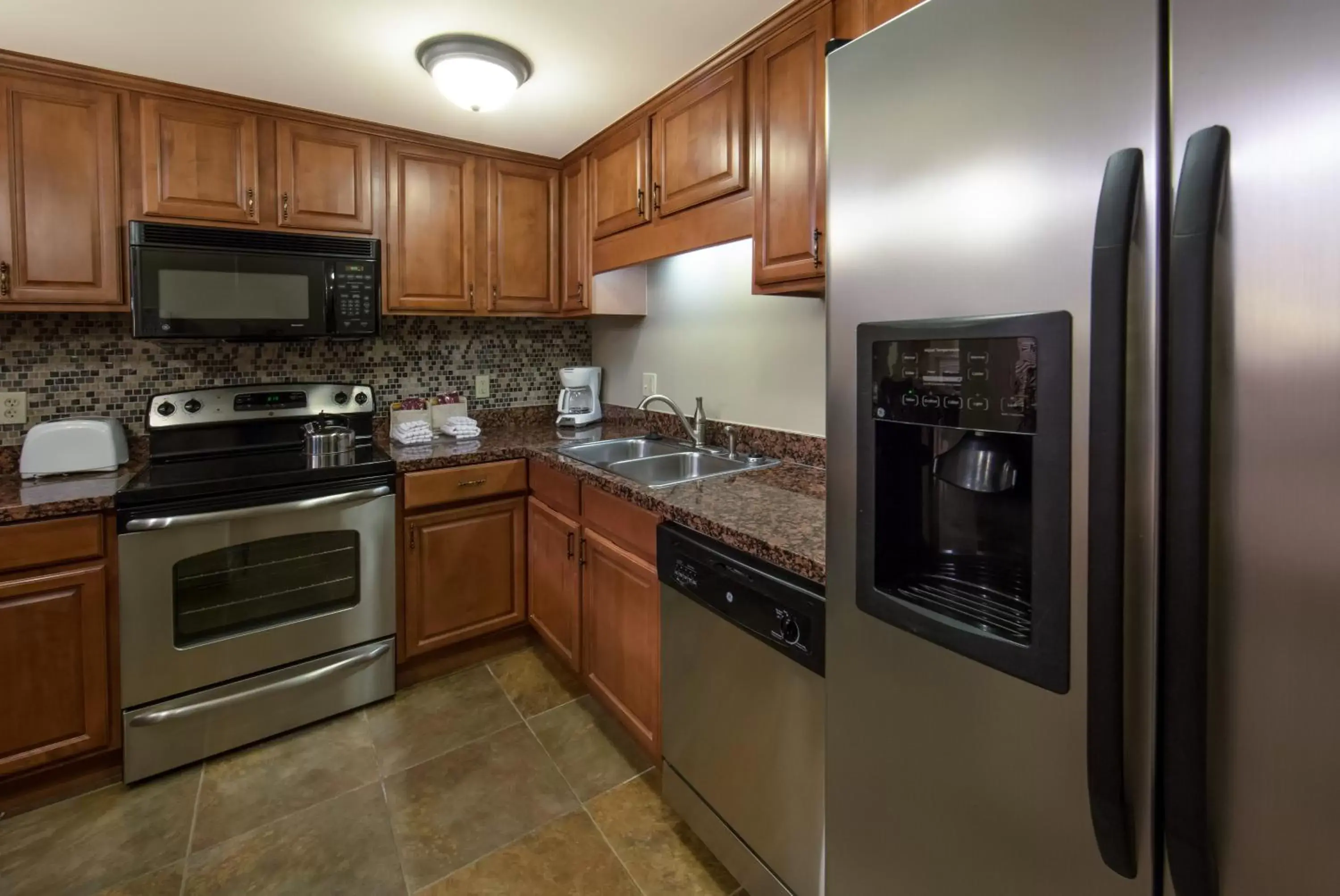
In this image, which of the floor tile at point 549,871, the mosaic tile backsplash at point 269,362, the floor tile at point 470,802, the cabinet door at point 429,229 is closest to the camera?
the floor tile at point 549,871

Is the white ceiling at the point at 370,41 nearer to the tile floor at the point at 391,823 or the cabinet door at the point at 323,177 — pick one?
the cabinet door at the point at 323,177

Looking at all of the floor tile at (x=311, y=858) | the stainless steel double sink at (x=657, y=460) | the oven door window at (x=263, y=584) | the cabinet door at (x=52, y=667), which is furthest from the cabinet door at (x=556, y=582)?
the cabinet door at (x=52, y=667)

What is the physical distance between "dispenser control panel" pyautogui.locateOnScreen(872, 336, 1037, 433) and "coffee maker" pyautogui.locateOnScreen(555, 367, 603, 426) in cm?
222

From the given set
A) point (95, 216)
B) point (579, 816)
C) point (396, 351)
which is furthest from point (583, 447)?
point (95, 216)

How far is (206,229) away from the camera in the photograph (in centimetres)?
213

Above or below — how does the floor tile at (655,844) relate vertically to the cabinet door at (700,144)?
below

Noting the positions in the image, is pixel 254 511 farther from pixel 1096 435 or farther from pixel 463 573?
pixel 1096 435

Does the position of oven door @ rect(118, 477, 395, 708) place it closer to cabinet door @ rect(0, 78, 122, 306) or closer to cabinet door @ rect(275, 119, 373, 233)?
cabinet door @ rect(0, 78, 122, 306)

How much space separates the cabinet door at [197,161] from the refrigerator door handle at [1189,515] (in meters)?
2.62

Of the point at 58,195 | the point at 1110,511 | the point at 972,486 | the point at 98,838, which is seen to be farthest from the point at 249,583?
the point at 1110,511

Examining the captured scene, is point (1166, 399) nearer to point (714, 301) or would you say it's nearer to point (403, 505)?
point (714, 301)

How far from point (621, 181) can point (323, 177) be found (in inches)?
43.2

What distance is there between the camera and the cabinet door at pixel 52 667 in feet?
5.65

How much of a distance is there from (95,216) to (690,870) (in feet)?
8.59
